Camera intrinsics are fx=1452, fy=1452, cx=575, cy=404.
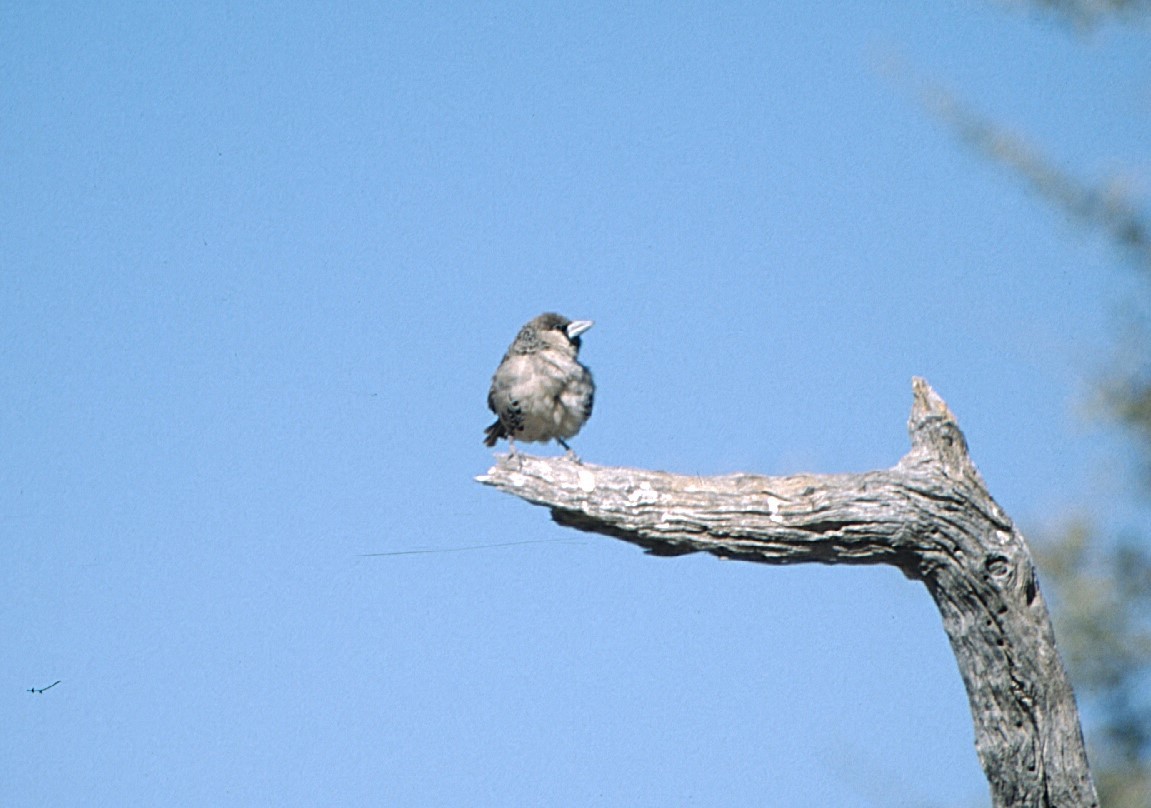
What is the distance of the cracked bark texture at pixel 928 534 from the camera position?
4883 mm

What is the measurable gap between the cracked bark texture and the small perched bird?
62.5 inches

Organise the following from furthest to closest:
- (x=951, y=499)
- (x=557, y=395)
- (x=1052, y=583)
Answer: (x=1052, y=583)
(x=557, y=395)
(x=951, y=499)

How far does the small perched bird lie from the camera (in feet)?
21.6

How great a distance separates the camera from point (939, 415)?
4.96 m

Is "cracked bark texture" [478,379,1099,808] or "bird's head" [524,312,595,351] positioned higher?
"bird's head" [524,312,595,351]

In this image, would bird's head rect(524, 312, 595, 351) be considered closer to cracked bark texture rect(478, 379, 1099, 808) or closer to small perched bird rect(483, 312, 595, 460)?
small perched bird rect(483, 312, 595, 460)

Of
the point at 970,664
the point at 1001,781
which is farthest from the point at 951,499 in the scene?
the point at 1001,781

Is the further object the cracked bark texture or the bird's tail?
the bird's tail

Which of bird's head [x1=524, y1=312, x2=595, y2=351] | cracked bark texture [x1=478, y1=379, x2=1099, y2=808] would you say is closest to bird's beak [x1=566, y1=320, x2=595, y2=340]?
bird's head [x1=524, y1=312, x2=595, y2=351]

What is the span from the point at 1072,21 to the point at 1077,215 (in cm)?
141

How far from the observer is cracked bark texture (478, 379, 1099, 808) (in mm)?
4883

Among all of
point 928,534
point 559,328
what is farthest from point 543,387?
point 928,534

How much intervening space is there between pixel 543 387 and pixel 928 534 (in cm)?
219

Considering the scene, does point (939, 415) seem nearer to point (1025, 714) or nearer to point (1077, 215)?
point (1025, 714)
